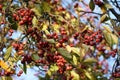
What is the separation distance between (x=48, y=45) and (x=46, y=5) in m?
0.25

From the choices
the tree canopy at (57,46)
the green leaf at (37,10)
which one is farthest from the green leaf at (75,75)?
the green leaf at (37,10)

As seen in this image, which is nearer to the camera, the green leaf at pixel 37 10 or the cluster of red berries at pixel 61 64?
the cluster of red berries at pixel 61 64

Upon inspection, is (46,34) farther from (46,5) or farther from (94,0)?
(94,0)

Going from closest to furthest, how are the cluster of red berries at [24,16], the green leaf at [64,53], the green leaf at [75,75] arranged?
the green leaf at [64,53] < the green leaf at [75,75] < the cluster of red berries at [24,16]

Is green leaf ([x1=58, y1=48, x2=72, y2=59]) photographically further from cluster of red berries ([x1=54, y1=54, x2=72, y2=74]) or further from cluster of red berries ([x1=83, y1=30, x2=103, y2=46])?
cluster of red berries ([x1=83, y1=30, x2=103, y2=46])

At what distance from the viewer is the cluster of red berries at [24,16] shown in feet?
7.98

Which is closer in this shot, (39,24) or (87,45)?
(87,45)

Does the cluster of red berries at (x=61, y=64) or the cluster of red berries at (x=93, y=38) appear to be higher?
the cluster of red berries at (x=93, y=38)

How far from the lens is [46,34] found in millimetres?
2523

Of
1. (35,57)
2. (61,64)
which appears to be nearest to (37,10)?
(35,57)

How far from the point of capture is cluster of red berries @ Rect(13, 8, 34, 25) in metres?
2.43

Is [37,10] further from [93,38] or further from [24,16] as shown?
[93,38]

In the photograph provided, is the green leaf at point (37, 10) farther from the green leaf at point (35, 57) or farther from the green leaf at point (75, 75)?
the green leaf at point (75, 75)

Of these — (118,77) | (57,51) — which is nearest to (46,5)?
(57,51)
